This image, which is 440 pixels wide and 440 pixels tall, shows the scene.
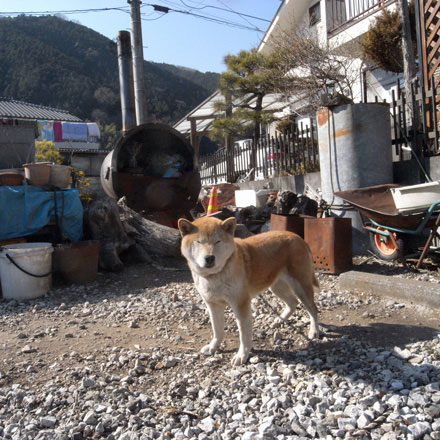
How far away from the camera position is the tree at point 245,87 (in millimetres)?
12438

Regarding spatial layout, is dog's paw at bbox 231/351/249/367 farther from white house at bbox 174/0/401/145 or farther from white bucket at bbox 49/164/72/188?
white house at bbox 174/0/401/145

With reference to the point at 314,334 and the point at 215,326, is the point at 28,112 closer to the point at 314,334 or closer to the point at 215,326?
the point at 215,326

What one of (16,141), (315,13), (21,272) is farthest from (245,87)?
(21,272)

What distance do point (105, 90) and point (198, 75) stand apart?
21100 millimetres

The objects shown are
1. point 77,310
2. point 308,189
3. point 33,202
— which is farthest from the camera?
point 308,189

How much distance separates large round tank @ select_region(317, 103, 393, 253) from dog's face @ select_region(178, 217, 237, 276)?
384 cm

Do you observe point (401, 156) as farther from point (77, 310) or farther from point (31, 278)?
point (31, 278)

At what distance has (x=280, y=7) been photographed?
15836 mm

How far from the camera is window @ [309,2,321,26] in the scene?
15.3m

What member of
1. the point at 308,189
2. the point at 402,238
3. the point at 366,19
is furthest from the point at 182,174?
the point at 366,19

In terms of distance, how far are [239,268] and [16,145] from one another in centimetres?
659

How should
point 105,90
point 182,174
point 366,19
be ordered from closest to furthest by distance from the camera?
point 182,174
point 366,19
point 105,90

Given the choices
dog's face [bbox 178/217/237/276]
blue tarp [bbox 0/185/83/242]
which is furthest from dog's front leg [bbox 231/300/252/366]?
blue tarp [bbox 0/185/83/242]

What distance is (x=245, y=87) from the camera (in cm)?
1271
